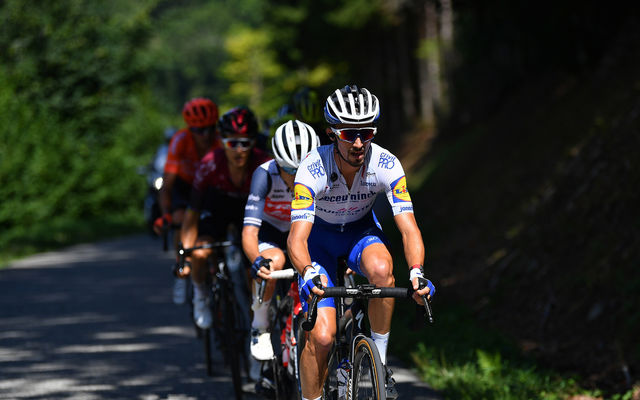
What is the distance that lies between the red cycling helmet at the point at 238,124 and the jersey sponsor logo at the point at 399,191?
221cm

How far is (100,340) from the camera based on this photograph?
9.10m

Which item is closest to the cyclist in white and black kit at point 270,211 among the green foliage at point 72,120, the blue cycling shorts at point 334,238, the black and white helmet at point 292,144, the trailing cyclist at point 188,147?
the black and white helmet at point 292,144

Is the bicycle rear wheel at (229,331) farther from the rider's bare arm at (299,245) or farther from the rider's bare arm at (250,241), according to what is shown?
→ the rider's bare arm at (299,245)

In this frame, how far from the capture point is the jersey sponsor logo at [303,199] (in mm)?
4895

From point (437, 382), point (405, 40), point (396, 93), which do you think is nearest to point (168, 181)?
point (437, 382)

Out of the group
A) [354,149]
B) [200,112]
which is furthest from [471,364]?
[200,112]

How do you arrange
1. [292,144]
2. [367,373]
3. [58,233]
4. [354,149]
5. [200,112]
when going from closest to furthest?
[367,373], [354,149], [292,144], [200,112], [58,233]

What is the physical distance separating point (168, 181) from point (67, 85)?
1091 inches

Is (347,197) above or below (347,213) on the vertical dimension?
above

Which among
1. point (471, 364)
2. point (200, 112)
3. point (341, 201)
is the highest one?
point (200, 112)

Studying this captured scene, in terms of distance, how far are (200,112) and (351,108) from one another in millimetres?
4193

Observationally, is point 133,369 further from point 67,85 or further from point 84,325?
point 67,85

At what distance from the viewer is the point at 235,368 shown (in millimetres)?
6785

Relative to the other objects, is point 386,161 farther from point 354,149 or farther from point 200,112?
point 200,112
